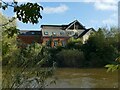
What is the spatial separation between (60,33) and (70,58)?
14917 millimetres

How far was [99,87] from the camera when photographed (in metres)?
15.7

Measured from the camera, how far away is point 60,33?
44.8 m

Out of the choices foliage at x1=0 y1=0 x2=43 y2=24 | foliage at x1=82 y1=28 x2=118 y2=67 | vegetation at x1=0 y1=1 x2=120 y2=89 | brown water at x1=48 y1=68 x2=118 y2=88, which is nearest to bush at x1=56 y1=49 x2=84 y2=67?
foliage at x1=82 y1=28 x2=118 y2=67

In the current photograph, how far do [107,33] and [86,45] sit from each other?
274cm

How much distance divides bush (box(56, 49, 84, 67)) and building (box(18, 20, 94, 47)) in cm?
1174

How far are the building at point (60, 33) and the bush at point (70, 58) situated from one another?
1174 centimetres

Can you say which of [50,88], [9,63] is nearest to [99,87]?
[50,88]

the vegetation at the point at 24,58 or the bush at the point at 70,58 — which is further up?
the vegetation at the point at 24,58

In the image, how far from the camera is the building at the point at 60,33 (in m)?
42.9

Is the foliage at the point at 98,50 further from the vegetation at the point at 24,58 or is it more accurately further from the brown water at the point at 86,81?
the vegetation at the point at 24,58

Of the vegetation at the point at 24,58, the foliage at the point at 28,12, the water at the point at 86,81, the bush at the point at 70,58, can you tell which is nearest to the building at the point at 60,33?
the bush at the point at 70,58

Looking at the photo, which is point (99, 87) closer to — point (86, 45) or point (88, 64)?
point (88, 64)

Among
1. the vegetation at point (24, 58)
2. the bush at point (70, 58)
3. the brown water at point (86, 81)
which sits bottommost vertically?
the brown water at point (86, 81)

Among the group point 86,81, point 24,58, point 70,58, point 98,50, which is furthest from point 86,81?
point 24,58
